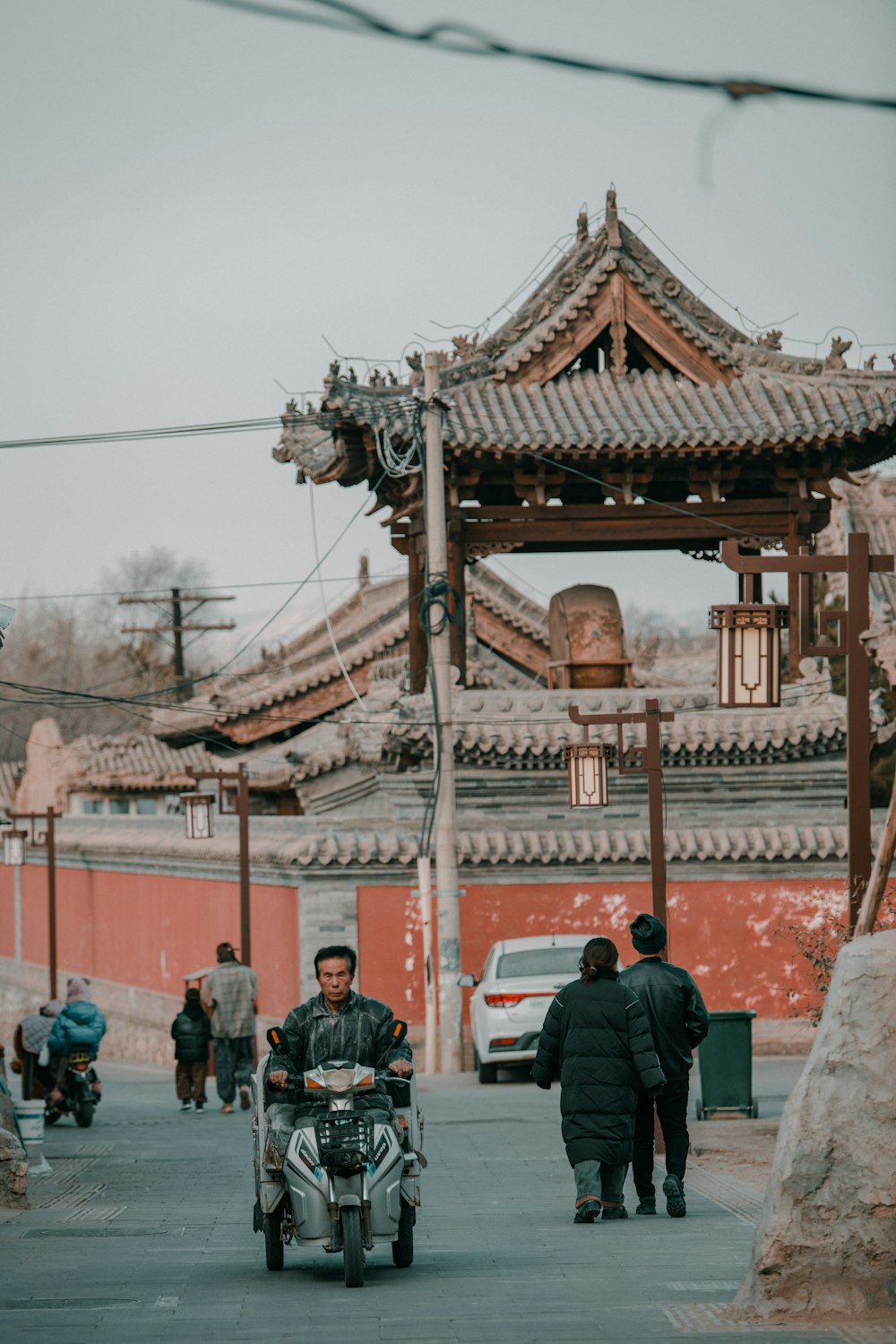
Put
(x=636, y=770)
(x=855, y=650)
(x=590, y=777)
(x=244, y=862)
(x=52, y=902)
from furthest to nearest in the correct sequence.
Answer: (x=52, y=902)
(x=244, y=862)
(x=590, y=777)
(x=636, y=770)
(x=855, y=650)

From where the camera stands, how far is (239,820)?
Result: 90.9ft

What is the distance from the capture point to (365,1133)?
8.82 m

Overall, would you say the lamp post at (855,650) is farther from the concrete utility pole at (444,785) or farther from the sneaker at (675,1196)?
the concrete utility pole at (444,785)

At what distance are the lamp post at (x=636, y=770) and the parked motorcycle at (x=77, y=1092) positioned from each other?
5.79m

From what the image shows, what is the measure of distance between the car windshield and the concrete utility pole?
1.50 metres

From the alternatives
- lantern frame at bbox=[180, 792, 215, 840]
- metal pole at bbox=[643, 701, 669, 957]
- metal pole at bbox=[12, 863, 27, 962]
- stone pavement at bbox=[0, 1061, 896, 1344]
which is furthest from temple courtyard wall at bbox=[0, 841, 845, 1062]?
metal pole at bbox=[12, 863, 27, 962]

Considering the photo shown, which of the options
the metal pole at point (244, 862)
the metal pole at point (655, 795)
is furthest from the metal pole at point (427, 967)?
the metal pole at point (655, 795)

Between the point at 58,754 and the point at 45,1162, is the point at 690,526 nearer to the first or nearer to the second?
the point at 45,1162

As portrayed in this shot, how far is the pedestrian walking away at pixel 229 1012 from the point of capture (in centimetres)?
2056

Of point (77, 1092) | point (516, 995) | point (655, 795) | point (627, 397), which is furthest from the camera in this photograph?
point (627, 397)

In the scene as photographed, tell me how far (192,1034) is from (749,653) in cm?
869

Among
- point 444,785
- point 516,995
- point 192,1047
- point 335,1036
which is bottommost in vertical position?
point 192,1047

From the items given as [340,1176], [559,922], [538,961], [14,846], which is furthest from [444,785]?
[14,846]

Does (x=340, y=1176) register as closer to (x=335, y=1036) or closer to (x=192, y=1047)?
(x=335, y=1036)
